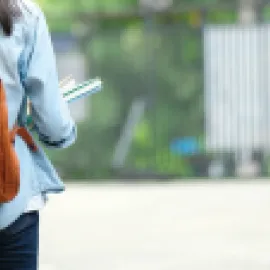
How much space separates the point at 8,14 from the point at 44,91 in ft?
0.83

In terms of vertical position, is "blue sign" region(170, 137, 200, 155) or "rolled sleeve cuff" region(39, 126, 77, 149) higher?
"rolled sleeve cuff" region(39, 126, 77, 149)

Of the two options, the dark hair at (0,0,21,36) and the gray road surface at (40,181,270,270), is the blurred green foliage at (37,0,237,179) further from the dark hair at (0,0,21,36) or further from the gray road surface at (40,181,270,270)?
the dark hair at (0,0,21,36)

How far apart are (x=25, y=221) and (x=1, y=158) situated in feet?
0.79

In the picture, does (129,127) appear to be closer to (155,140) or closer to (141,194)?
(155,140)

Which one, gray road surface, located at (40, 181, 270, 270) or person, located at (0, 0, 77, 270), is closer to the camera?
person, located at (0, 0, 77, 270)

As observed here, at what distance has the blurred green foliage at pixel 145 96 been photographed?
43.2 ft

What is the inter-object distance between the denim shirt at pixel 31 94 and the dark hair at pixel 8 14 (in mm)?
19

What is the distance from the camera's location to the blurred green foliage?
13172 mm

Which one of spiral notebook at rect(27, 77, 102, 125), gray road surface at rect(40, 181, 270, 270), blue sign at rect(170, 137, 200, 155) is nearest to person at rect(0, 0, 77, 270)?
spiral notebook at rect(27, 77, 102, 125)

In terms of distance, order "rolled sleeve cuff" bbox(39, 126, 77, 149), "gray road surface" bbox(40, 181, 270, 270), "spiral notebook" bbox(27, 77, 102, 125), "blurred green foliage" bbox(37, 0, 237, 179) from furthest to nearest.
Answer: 1. "blurred green foliage" bbox(37, 0, 237, 179)
2. "gray road surface" bbox(40, 181, 270, 270)
3. "spiral notebook" bbox(27, 77, 102, 125)
4. "rolled sleeve cuff" bbox(39, 126, 77, 149)

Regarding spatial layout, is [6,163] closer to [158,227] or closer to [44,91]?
[44,91]

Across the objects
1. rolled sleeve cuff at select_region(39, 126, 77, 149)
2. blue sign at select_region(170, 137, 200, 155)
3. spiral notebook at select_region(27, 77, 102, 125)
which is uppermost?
spiral notebook at select_region(27, 77, 102, 125)

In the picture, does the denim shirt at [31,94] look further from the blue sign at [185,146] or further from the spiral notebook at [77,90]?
the blue sign at [185,146]

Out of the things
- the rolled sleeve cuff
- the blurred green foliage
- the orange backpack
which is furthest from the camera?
the blurred green foliage
